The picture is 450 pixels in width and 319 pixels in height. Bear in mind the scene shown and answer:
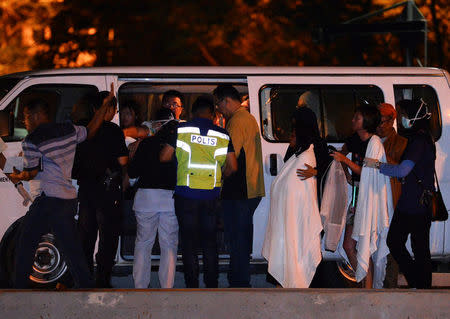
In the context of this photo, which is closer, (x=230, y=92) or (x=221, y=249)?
(x=230, y=92)

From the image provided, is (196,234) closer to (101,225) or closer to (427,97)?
(101,225)

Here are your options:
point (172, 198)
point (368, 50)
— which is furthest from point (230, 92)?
point (368, 50)

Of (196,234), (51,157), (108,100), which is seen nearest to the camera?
(51,157)

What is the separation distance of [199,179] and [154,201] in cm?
47

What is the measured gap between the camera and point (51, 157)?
627cm

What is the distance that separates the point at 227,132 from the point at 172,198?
2.45 ft

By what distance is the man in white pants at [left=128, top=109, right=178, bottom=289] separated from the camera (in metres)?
7.05

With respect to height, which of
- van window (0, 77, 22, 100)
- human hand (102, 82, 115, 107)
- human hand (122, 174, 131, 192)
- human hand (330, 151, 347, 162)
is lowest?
human hand (122, 174, 131, 192)

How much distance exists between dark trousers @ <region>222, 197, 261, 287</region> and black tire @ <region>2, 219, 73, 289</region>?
1589mm

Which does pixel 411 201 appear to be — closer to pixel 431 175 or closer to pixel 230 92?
pixel 431 175

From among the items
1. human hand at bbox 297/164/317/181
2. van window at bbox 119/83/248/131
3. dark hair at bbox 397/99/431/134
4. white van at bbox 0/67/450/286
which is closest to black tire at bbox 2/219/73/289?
white van at bbox 0/67/450/286

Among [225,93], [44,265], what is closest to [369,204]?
[225,93]

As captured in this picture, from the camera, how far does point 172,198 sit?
713 centimetres

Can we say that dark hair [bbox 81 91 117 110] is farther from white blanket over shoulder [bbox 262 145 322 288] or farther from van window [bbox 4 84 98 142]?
white blanket over shoulder [bbox 262 145 322 288]
